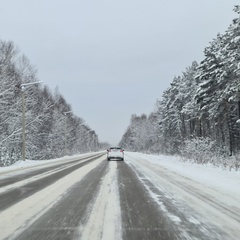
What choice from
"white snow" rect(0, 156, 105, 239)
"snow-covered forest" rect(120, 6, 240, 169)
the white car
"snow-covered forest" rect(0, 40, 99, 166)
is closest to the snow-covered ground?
"snow-covered forest" rect(120, 6, 240, 169)

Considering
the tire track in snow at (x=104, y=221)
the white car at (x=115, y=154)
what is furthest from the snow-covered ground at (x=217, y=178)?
the white car at (x=115, y=154)

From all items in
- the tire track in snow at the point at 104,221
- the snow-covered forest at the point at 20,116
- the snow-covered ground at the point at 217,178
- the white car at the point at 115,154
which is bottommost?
the tire track in snow at the point at 104,221

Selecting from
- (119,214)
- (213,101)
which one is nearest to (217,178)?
(119,214)

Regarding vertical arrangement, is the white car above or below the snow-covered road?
above

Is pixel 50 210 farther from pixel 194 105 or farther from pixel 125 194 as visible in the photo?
pixel 194 105

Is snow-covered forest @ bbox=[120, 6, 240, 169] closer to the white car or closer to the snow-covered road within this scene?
the white car

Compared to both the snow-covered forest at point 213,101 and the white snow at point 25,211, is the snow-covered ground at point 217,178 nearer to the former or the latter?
the snow-covered forest at point 213,101

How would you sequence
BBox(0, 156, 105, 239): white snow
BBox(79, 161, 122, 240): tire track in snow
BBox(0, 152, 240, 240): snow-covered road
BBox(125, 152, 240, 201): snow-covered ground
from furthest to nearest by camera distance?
BBox(125, 152, 240, 201): snow-covered ground
BBox(0, 156, 105, 239): white snow
BBox(0, 152, 240, 240): snow-covered road
BBox(79, 161, 122, 240): tire track in snow

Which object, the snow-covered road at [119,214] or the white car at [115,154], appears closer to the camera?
the snow-covered road at [119,214]

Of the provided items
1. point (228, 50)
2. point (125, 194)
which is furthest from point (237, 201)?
point (228, 50)

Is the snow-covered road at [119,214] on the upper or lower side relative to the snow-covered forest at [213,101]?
lower

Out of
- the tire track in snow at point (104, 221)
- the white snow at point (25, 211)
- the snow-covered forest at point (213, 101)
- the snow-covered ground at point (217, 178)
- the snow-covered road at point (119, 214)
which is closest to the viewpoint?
the tire track in snow at point (104, 221)

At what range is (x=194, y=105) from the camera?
170ft

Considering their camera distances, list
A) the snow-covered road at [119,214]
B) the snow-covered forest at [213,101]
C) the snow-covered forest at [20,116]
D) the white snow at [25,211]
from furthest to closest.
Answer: the snow-covered forest at [20,116], the snow-covered forest at [213,101], the white snow at [25,211], the snow-covered road at [119,214]
